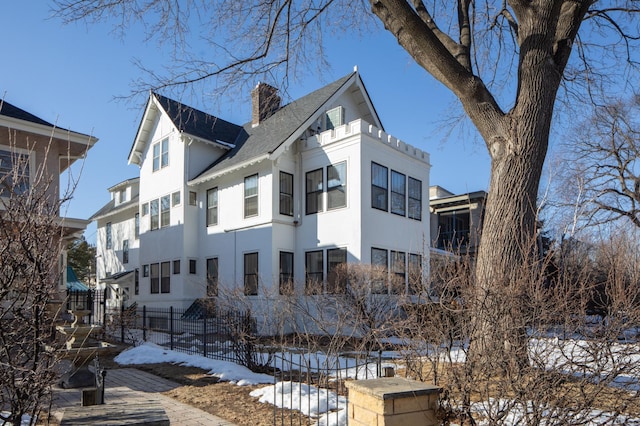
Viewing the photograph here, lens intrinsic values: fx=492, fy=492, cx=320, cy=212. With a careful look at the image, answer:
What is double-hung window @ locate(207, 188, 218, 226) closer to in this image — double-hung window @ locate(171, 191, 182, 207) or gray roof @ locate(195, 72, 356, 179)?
gray roof @ locate(195, 72, 356, 179)

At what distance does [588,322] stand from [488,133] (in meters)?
3.95

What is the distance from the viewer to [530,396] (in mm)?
3664

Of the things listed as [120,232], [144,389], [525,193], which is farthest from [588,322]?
[120,232]

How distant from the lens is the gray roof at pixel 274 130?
18.9 meters

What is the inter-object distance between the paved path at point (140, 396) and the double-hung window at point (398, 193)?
1143cm

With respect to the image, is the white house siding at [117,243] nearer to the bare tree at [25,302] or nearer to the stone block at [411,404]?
the bare tree at [25,302]

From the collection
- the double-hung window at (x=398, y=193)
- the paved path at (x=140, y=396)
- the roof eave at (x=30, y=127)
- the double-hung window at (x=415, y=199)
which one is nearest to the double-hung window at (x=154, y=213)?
the roof eave at (x=30, y=127)

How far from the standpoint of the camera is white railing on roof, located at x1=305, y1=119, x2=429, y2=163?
684 inches

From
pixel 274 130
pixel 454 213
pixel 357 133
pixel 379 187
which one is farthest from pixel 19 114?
pixel 454 213

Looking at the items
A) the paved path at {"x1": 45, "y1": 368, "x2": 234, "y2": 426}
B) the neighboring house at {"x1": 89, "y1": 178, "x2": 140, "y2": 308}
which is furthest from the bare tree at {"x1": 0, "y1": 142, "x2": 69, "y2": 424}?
the neighboring house at {"x1": 89, "y1": 178, "x2": 140, "y2": 308}

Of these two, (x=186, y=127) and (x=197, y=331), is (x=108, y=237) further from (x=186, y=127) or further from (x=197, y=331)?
(x=197, y=331)

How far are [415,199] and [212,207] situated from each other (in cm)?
869

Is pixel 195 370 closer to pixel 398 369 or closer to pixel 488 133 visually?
pixel 398 369

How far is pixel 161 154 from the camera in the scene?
2344 centimetres
